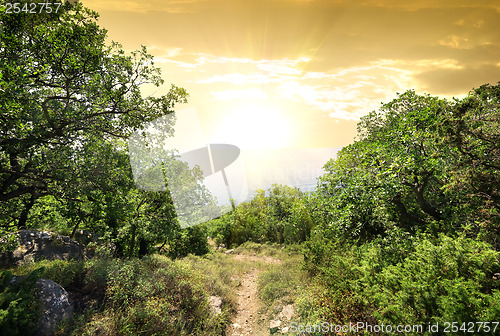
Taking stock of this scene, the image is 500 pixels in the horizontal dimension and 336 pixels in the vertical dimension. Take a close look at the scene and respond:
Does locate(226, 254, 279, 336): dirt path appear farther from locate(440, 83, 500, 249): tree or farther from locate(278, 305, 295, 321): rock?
locate(440, 83, 500, 249): tree

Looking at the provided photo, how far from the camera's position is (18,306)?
520cm

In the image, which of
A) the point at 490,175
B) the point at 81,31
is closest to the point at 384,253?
the point at 490,175

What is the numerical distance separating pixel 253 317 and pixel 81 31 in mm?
14855

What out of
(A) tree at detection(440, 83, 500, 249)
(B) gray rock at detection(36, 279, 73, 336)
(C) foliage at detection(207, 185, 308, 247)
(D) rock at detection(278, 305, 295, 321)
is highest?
(A) tree at detection(440, 83, 500, 249)

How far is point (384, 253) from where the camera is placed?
754 cm

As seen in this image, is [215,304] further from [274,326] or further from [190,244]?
[190,244]

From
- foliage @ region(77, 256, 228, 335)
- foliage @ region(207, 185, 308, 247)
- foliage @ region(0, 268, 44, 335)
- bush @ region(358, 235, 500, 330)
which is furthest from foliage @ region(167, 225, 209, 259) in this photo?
bush @ region(358, 235, 500, 330)

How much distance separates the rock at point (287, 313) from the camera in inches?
338

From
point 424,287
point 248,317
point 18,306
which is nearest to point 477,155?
point 424,287

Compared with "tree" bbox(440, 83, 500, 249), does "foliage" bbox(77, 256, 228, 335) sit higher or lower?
lower

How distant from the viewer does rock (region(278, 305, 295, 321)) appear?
338 inches

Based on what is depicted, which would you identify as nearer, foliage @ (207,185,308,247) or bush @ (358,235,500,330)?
bush @ (358,235,500,330)

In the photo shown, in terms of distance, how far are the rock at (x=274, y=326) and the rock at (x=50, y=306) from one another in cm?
737

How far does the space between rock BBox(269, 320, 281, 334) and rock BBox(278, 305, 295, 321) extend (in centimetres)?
31
